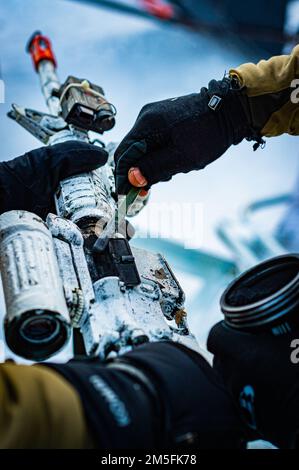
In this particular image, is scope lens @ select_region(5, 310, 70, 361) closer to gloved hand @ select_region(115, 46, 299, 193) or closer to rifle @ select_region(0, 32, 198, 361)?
rifle @ select_region(0, 32, 198, 361)

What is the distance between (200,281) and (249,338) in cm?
123

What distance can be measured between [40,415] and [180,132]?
0.97 meters

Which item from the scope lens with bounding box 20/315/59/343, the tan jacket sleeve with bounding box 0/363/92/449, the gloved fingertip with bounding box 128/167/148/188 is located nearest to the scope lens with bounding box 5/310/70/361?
the scope lens with bounding box 20/315/59/343

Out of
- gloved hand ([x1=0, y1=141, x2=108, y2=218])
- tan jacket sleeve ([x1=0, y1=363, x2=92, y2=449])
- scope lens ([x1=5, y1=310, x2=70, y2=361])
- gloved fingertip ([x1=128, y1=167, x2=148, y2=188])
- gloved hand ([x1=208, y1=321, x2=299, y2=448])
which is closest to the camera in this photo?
tan jacket sleeve ([x1=0, y1=363, x2=92, y2=449])

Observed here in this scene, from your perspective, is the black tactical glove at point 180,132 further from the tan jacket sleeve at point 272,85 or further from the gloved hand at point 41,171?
the gloved hand at point 41,171

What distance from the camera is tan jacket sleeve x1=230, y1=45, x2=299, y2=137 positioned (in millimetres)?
1536

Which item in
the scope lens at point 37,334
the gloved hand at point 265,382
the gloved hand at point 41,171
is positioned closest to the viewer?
the gloved hand at point 265,382

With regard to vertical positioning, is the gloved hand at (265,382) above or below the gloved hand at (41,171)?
below

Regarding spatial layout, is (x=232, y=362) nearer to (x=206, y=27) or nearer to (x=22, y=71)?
(x=22, y=71)

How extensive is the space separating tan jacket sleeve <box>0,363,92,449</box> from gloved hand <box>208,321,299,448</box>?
1.37 ft

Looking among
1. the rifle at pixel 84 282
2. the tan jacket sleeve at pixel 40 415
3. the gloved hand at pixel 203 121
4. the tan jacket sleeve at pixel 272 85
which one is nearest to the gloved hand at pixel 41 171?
the rifle at pixel 84 282

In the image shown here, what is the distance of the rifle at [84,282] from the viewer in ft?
3.75

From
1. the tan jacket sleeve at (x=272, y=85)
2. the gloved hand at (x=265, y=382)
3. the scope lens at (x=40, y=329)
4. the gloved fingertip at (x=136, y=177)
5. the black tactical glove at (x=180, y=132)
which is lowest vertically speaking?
the gloved hand at (x=265, y=382)

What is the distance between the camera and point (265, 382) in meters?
1.05
